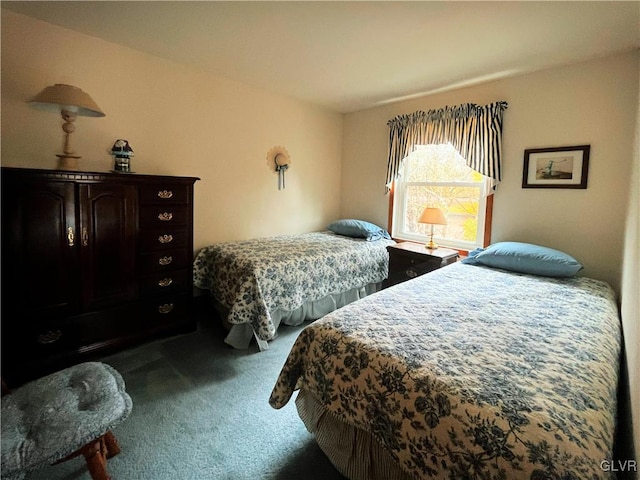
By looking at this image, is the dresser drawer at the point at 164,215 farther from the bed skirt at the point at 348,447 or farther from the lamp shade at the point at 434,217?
the lamp shade at the point at 434,217

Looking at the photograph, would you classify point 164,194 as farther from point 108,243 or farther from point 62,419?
point 62,419

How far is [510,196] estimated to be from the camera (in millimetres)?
2875

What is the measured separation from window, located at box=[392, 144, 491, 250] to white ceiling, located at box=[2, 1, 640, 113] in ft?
2.73

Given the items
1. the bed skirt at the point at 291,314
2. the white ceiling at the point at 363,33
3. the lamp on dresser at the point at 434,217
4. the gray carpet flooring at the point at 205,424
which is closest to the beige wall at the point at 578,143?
the white ceiling at the point at 363,33

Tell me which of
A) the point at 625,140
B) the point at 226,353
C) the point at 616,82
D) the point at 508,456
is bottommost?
the point at 226,353

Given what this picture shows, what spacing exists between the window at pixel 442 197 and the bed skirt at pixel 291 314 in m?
0.90

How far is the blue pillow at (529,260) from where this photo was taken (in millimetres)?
2234

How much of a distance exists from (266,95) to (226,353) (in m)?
2.76

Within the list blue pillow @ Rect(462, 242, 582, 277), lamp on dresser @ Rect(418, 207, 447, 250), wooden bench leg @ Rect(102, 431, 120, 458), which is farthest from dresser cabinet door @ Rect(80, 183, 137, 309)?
blue pillow @ Rect(462, 242, 582, 277)

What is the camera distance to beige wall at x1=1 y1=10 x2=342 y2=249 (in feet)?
7.04

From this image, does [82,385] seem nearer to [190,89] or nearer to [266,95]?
[190,89]

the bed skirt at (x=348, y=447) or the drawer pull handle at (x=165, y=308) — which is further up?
the drawer pull handle at (x=165, y=308)

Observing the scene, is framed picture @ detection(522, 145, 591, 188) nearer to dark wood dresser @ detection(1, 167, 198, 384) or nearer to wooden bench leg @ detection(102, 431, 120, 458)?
dark wood dresser @ detection(1, 167, 198, 384)

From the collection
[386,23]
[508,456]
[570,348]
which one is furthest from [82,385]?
[386,23]
